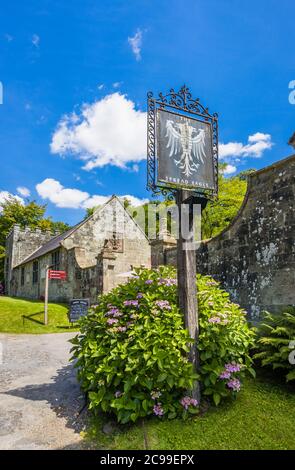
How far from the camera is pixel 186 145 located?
227 inches

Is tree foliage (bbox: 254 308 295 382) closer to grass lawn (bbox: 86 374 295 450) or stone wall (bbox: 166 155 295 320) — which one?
→ grass lawn (bbox: 86 374 295 450)

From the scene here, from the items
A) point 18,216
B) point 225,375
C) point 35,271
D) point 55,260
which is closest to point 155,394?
point 225,375

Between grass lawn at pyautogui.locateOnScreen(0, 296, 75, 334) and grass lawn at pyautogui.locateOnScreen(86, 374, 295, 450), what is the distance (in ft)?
30.2

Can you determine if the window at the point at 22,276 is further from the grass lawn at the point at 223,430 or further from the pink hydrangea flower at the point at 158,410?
the pink hydrangea flower at the point at 158,410

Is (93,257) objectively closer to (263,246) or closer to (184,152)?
(263,246)

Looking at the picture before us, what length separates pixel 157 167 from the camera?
213 inches

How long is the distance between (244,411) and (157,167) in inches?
158

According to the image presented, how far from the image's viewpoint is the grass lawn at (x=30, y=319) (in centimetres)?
1283

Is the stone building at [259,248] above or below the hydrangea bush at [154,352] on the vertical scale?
above

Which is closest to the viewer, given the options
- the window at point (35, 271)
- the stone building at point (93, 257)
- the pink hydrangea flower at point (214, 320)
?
the pink hydrangea flower at point (214, 320)

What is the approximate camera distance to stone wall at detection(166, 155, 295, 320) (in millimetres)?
7199

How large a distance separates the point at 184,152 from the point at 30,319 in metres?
11.5

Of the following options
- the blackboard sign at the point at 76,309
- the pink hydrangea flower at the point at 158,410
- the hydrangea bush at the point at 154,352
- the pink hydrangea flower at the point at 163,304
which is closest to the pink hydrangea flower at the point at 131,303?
the hydrangea bush at the point at 154,352

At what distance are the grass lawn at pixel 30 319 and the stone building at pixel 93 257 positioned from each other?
6.65 feet
